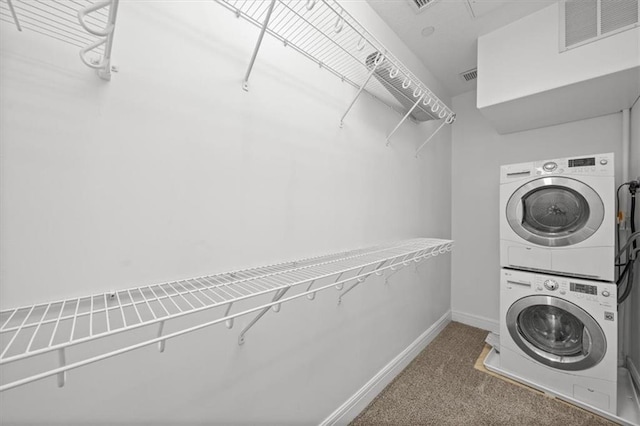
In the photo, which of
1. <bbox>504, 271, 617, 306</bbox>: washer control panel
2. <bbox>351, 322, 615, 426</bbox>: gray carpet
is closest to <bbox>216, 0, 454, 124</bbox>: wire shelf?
<bbox>504, 271, 617, 306</bbox>: washer control panel

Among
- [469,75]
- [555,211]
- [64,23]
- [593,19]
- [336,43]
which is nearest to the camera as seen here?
[64,23]

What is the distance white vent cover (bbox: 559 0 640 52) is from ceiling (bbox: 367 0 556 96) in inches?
7.0

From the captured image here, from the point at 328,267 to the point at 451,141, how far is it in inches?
103

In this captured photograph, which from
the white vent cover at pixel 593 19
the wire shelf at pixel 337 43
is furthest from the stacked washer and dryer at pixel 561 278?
the wire shelf at pixel 337 43

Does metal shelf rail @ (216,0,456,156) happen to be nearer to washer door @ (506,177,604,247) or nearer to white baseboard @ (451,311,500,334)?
washer door @ (506,177,604,247)

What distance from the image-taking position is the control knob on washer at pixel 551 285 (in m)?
1.66

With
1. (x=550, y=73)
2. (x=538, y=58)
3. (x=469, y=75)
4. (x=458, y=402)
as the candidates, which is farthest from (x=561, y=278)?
(x=469, y=75)

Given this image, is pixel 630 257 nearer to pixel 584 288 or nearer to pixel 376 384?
pixel 584 288

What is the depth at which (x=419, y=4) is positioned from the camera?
1604 millimetres

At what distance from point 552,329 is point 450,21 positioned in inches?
94.7

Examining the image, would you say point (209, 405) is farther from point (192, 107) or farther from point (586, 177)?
point (586, 177)

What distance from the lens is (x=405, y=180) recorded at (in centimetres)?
202

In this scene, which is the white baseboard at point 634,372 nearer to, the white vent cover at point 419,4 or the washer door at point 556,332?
the washer door at point 556,332

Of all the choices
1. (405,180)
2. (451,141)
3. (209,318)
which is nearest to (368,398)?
(209,318)
